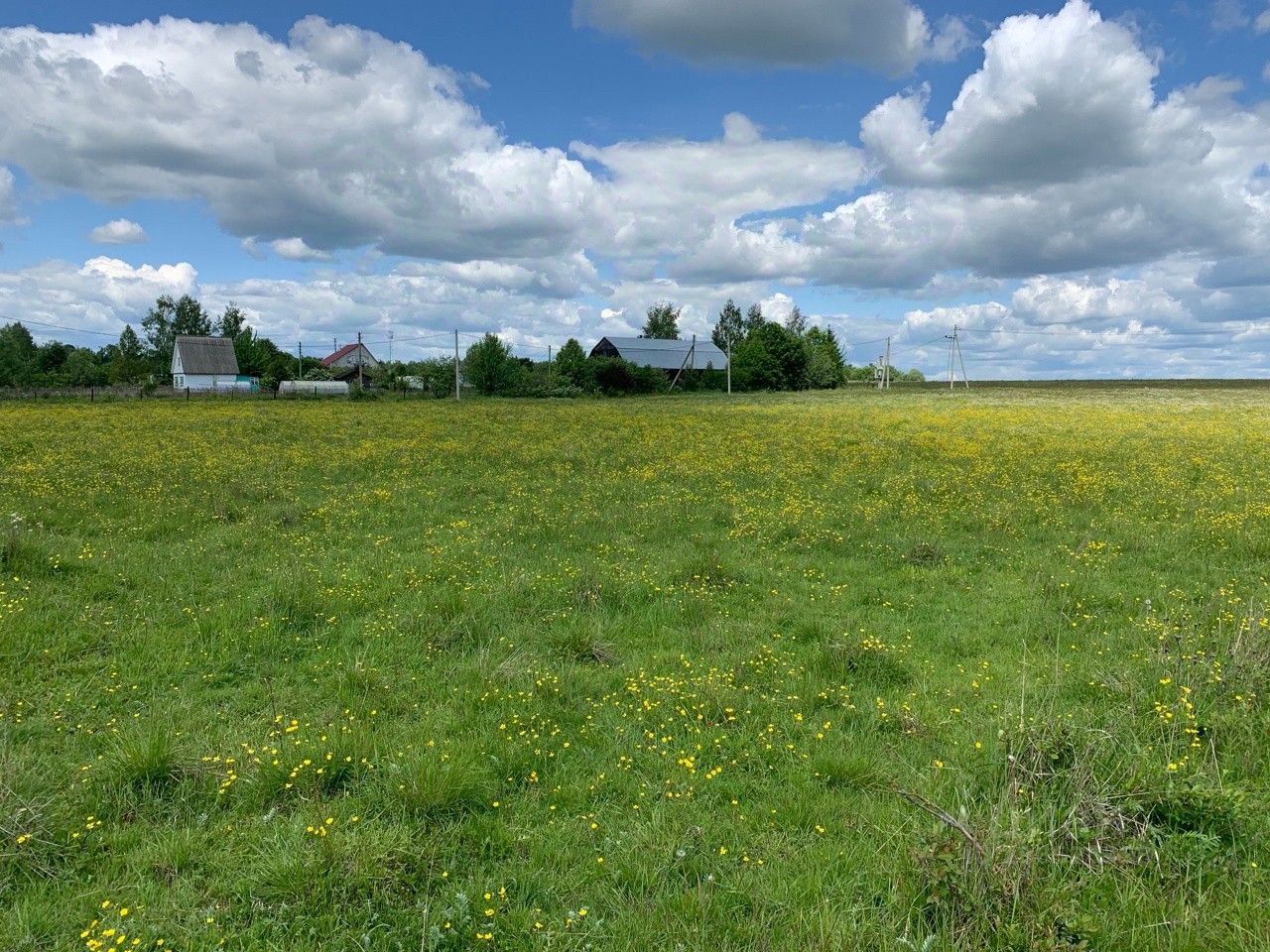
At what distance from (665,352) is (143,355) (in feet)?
262

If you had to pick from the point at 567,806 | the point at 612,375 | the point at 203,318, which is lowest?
the point at 567,806

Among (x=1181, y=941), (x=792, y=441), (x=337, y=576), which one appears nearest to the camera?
(x=1181, y=941)

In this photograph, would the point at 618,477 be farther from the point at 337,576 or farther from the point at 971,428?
the point at 971,428

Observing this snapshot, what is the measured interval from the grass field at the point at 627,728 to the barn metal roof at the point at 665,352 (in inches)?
3942

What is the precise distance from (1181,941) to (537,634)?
20.8ft

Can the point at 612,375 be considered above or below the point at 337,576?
above

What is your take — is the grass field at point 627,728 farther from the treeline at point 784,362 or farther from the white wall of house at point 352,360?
the white wall of house at point 352,360

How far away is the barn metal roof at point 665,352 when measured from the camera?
114 metres

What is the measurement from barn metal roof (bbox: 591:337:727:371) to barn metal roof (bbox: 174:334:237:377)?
175ft

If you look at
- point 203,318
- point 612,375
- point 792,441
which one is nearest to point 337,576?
point 792,441

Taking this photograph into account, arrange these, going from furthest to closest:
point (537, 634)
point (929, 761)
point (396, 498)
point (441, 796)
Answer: point (396, 498) → point (537, 634) → point (929, 761) → point (441, 796)

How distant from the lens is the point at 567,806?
540 centimetres

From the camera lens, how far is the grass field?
14.0ft

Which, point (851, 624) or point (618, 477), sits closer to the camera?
point (851, 624)
